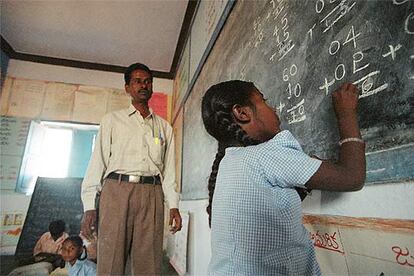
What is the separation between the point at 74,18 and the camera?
3143mm

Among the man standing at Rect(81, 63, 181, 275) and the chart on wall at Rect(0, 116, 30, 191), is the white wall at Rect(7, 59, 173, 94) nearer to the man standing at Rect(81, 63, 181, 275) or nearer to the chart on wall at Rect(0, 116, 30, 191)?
the chart on wall at Rect(0, 116, 30, 191)

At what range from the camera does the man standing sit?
1.32 m

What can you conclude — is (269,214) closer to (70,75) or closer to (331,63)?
(331,63)

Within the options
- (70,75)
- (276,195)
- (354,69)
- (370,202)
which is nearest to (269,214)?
(276,195)

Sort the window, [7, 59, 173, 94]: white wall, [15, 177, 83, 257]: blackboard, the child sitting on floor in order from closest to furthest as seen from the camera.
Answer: the child sitting on floor → [15, 177, 83, 257]: blackboard → the window → [7, 59, 173, 94]: white wall

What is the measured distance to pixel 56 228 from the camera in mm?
3230

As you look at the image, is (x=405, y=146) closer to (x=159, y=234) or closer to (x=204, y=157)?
(x=159, y=234)

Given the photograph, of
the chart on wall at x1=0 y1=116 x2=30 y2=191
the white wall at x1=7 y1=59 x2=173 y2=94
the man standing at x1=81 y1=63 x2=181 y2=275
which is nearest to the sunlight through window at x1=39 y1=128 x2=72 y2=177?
the chart on wall at x1=0 y1=116 x2=30 y2=191

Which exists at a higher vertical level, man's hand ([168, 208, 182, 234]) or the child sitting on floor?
man's hand ([168, 208, 182, 234])

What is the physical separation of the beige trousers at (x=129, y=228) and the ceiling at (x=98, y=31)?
2262mm

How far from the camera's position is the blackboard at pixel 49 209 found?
3211mm

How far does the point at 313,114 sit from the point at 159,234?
3.40 ft

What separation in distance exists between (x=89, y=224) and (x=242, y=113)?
1104mm

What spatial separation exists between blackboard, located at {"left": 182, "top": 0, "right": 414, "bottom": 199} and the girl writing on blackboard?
2.1 inches
